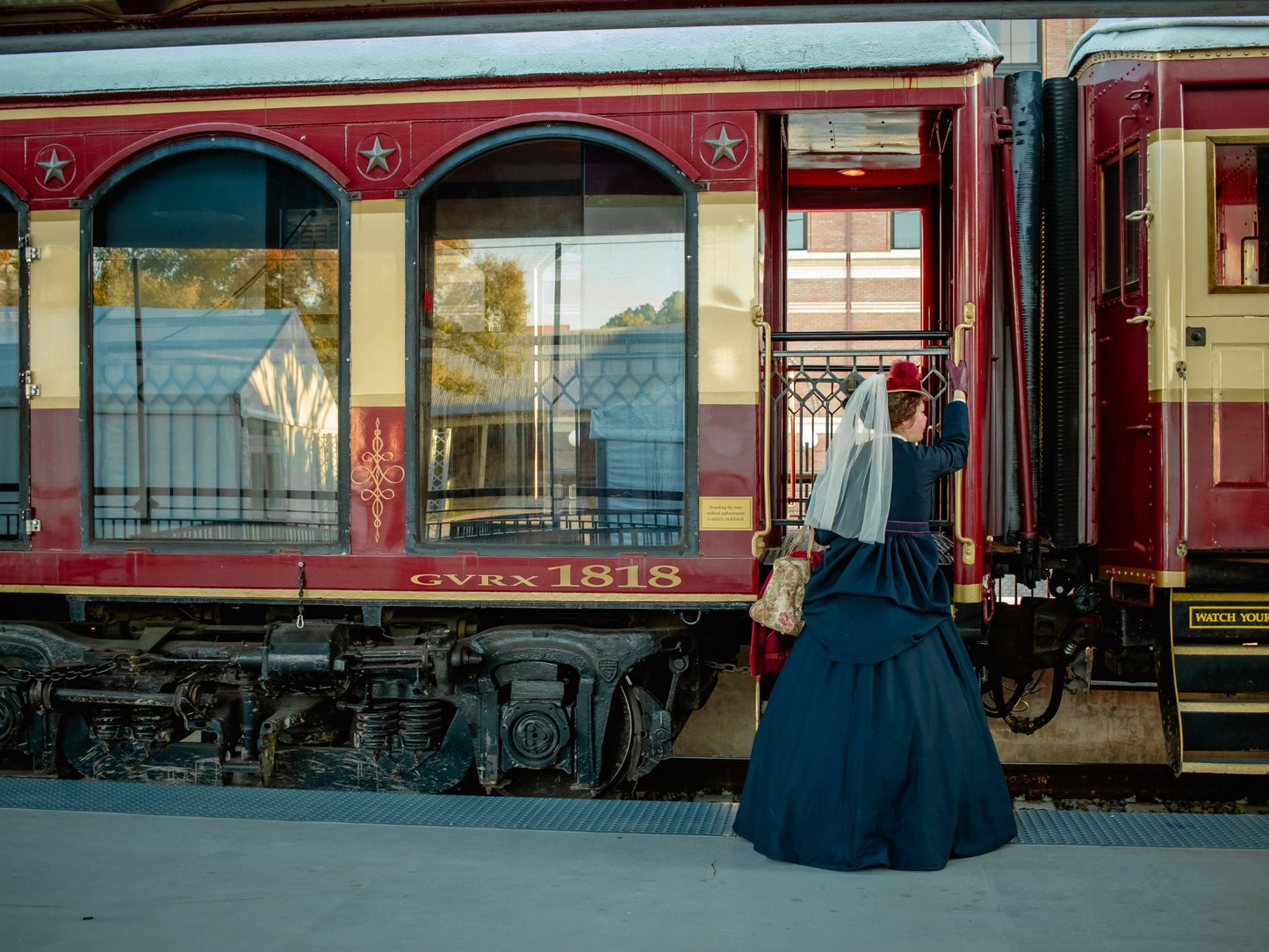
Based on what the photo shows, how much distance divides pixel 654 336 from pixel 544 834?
7.04 ft

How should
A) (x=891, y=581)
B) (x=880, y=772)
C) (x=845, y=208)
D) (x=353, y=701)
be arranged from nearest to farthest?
(x=880, y=772)
(x=891, y=581)
(x=353, y=701)
(x=845, y=208)

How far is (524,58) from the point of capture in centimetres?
490

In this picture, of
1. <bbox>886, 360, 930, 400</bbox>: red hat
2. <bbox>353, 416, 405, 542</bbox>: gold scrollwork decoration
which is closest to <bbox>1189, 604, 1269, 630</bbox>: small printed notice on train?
<bbox>886, 360, 930, 400</bbox>: red hat

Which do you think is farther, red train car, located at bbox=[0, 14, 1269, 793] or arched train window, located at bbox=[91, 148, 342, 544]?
arched train window, located at bbox=[91, 148, 342, 544]

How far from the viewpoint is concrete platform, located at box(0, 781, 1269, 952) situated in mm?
3180

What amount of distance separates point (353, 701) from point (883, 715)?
2.65 metres

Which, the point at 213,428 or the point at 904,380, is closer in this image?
the point at 904,380

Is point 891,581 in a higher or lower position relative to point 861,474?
lower

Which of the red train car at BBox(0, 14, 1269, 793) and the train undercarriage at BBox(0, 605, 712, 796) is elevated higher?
the red train car at BBox(0, 14, 1269, 793)

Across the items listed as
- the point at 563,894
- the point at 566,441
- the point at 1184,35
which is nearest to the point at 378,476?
the point at 566,441

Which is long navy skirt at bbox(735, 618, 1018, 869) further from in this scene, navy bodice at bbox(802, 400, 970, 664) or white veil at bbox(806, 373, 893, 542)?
white veil at bbox(806, 373, 893, 542)

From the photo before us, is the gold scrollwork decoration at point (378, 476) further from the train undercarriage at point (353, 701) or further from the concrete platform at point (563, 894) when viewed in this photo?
the concrete platform at point (563, 894)

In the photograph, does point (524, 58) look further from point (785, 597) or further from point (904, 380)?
point (785, 597)

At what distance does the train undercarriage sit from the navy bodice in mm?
1281
